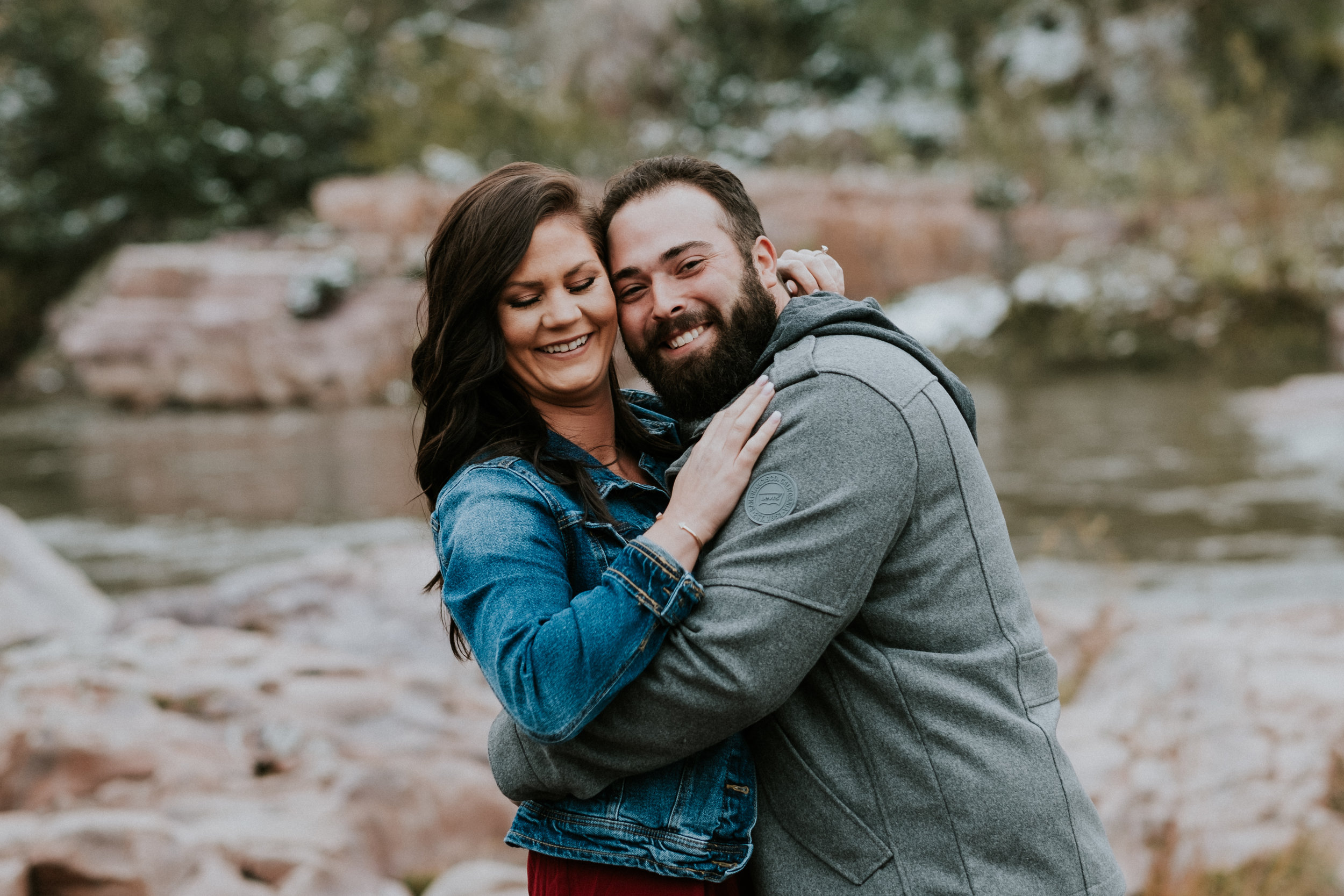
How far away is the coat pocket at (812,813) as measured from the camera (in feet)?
5.24

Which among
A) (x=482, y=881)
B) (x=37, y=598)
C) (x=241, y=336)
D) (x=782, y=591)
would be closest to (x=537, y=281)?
(x=782, y=591)

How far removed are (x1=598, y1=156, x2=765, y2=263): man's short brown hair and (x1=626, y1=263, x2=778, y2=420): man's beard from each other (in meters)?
0.08

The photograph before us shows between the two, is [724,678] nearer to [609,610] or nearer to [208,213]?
[609,610]

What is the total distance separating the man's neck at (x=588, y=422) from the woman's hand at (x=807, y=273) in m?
0.38

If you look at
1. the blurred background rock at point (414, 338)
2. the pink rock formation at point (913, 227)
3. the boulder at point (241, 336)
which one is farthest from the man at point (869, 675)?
the pink rock formation at point (913, 227)

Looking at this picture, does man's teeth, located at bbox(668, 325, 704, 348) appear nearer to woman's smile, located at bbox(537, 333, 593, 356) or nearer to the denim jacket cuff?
woman's smile, located at bbox(537, 333, 593, 356)

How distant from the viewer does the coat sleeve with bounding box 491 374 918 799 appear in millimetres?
1505

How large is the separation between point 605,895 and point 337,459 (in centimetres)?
1333

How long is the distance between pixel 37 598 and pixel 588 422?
6.39m

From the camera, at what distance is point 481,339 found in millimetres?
1891

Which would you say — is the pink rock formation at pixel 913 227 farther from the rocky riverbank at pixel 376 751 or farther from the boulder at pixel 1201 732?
the boulder at pixel 1201 732

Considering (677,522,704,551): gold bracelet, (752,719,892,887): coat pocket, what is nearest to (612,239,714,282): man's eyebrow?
(677,522,704,551): gold bracelet

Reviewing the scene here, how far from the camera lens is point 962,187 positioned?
20.2 m

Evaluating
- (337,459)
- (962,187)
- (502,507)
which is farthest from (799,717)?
(962,187)
